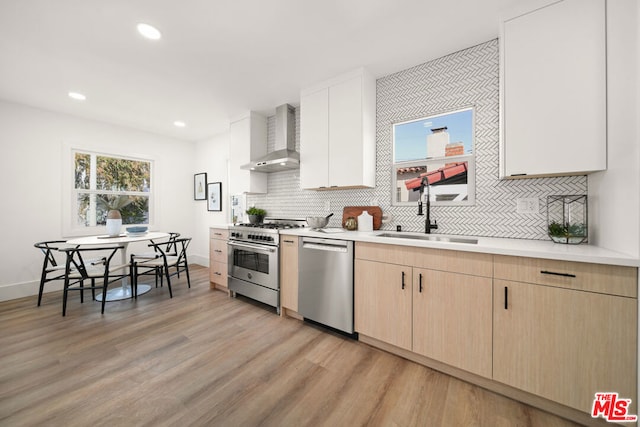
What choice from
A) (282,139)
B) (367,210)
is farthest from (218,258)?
(367,210)

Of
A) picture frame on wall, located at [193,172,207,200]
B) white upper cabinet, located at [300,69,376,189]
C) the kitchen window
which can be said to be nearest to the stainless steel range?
white upper cabinet, located at [300,69,376,189]

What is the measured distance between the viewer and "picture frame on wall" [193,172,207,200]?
5.11 meters

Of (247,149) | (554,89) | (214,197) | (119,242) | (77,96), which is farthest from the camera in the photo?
(214,197)

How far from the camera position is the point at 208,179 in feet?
16.6

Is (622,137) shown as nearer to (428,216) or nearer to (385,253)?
(428,216)

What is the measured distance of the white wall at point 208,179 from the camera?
15.7 feet

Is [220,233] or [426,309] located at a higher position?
[220,233]

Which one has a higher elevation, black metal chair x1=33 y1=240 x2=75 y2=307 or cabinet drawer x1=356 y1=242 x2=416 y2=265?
cabinet drawer x1=356 y1=242 x2=416 y2=265

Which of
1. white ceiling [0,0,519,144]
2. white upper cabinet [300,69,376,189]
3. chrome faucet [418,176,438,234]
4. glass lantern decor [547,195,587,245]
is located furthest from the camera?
white upper cabinet [300,69,376,189]

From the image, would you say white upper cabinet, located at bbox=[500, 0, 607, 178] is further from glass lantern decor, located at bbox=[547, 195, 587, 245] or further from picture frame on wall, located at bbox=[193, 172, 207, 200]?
Result: picture frame on wall, located at bbox=[193, 172, 207, 200]

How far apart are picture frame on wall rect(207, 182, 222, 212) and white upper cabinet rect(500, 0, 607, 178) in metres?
4.49

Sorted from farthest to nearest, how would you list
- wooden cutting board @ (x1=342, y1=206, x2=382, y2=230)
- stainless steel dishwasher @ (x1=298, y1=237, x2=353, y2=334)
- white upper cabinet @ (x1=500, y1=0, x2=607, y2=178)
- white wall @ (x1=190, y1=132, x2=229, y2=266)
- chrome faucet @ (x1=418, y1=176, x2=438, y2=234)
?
white wall @ (x1=190, y1=132, x2=229, y2=266) → wooden cutting board @ (x1=342, y1=206, x2=382, y2=230) → chrome faucet @ (x1=418, y1=176, x2=438, y2=234) → stainless steel dishwasher @ (x1=298, y1=237, x2=353, y2=334) → white upper cabinet @ (x1=500, y1=0, x2=607, y2=178)

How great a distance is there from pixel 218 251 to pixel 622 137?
4.04 m

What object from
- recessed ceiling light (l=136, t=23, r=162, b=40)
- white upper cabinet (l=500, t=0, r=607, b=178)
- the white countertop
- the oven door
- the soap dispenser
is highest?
recessed ceiling light (l=136, t=23, r=162, b=40)
